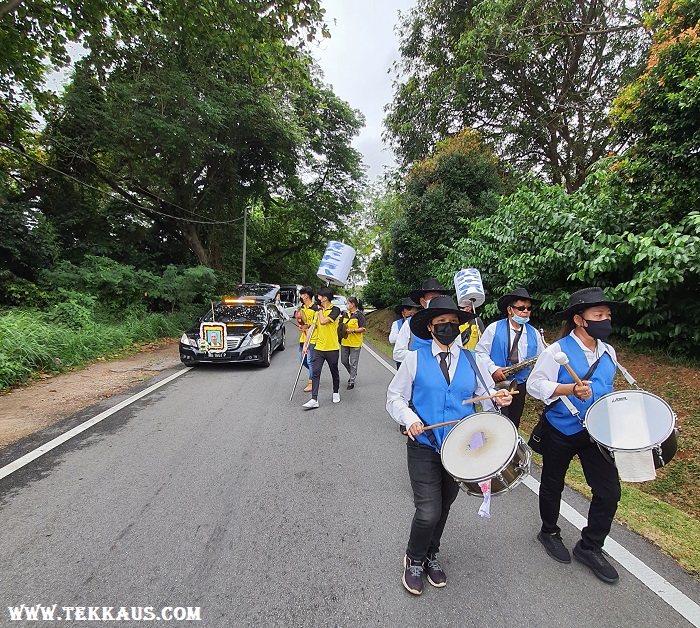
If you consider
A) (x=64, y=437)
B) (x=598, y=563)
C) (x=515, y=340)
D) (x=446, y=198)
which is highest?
(x=446, y=198)

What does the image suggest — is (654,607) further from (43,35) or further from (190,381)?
(43,35)

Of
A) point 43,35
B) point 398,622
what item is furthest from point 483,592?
point 43,35

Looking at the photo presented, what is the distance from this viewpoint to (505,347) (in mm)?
3668

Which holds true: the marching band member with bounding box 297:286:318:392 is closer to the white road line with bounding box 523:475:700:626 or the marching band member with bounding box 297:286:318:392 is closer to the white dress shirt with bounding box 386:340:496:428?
the white dress shirt with bounding box 386:340:496:428

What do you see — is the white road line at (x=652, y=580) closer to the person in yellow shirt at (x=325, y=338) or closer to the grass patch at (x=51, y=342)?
the person in yellow shirt at (x=325, y=338)

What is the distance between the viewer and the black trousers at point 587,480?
235cm

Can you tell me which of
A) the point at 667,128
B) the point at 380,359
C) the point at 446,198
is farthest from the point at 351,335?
the point at 446,198

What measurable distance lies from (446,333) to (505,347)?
5.53 ft

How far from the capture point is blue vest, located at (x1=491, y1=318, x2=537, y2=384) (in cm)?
362

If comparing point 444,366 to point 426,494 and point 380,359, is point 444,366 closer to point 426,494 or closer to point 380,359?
point 426,494

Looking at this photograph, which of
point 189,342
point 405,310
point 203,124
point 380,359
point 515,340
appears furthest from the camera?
point 203,124

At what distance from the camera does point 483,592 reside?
2.20 m

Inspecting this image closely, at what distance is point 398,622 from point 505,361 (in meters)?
2.38

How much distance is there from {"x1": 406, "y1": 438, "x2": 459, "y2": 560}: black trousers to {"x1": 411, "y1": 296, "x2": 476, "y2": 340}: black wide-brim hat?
2.24 feet
